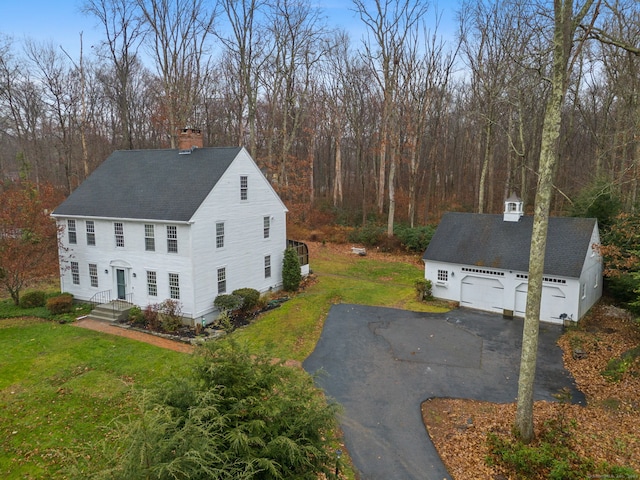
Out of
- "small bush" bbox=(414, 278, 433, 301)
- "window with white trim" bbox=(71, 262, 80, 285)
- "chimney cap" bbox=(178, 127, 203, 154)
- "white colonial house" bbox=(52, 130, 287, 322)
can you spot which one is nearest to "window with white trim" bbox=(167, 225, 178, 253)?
"white colonial house" bbox=(52, 130, 287, 322)

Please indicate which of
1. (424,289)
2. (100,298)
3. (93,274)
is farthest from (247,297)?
(424,289)

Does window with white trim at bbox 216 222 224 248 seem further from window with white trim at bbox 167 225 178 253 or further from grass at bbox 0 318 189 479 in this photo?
grass at bbox 0 318 189 479

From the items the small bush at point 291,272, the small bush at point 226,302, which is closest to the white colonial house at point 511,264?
the small bush at point 291,272

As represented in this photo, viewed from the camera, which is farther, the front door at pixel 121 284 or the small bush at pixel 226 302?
the front door at pixel 121 284

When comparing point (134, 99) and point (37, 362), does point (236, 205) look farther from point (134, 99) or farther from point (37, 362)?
point (134, 99)

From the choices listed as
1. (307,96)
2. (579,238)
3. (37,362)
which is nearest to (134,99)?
(307,96)

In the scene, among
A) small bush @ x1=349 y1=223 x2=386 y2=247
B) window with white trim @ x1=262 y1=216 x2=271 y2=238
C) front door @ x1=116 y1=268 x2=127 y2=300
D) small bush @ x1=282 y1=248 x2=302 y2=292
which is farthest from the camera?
small bush @ x1=349 y1=223 x2=386 y2=247

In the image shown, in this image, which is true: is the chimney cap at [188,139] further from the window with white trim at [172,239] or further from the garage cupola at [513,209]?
the garage cupola at [513,209]
